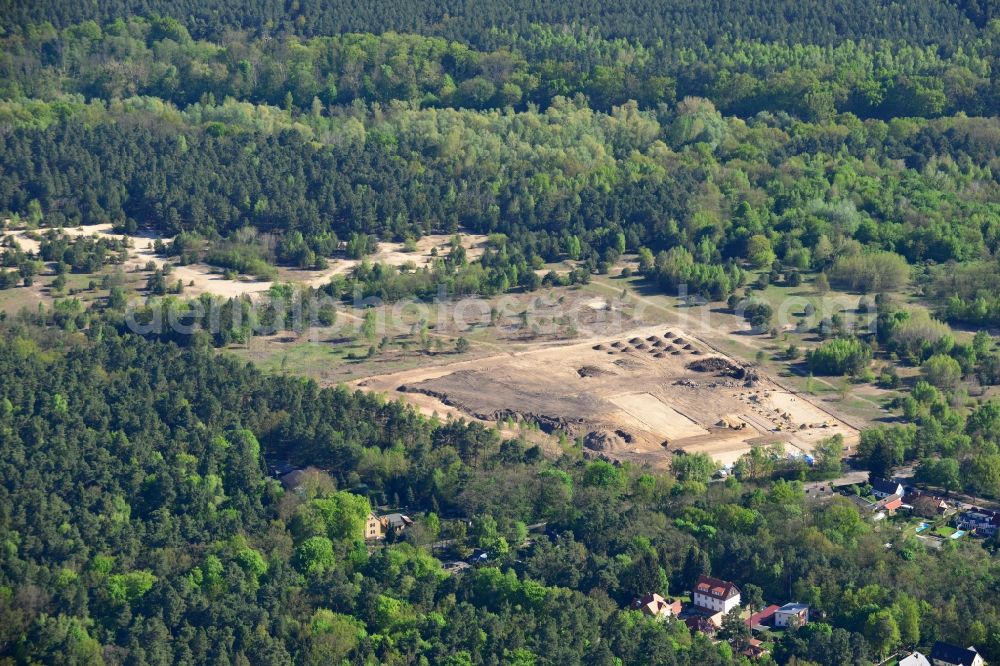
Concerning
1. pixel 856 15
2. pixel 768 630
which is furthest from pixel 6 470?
pixel 856 15

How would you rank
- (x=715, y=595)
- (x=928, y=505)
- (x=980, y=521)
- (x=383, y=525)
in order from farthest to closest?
(x=928, y=505)
(x=980, y=521)
(x=383, y=525)
(x=715, y=595)

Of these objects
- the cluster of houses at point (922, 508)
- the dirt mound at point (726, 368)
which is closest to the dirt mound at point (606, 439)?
the dirt mound at point (726, 368)

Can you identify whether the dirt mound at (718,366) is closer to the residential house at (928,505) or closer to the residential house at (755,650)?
the residential house at (928,505)

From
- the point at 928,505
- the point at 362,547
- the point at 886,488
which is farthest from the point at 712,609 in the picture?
the point at 886,488

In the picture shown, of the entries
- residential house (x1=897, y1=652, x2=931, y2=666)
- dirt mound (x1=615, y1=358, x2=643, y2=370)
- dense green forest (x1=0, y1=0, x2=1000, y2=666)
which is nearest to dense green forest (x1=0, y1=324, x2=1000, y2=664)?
dense green forest (x1=0, y1=0, x2=1000, y2=666)

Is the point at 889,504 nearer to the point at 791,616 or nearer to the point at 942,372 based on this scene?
the point at 791,616

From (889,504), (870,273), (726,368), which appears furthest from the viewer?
(870,273)

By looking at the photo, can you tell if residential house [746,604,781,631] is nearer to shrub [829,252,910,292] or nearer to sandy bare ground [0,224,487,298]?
shrub [829,252,910,292]

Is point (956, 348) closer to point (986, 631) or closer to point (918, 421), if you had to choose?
point (918, 421)
